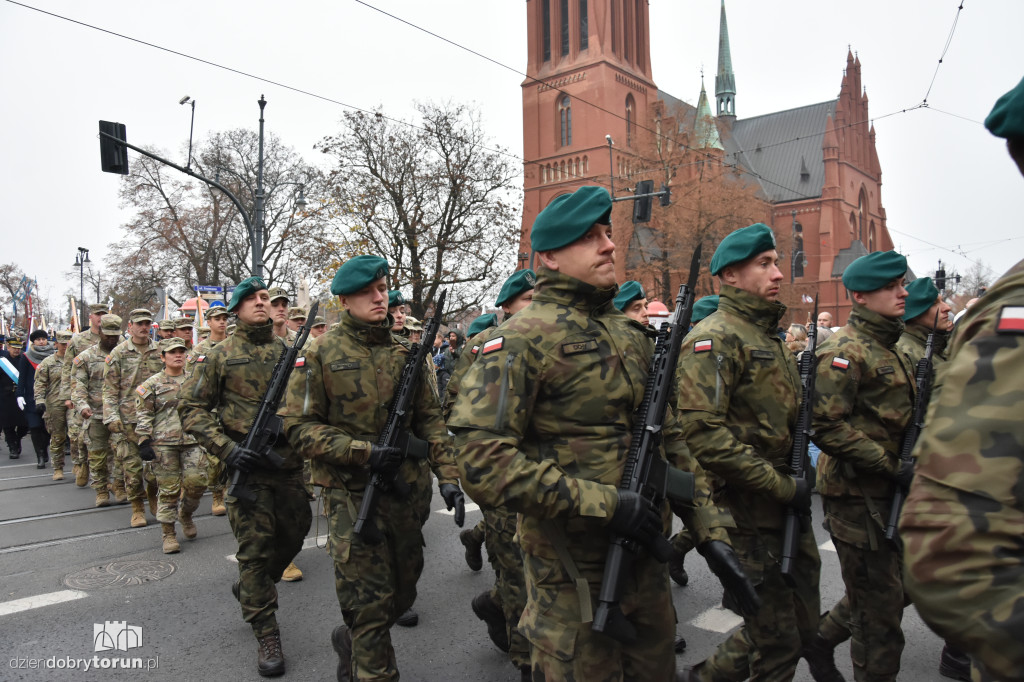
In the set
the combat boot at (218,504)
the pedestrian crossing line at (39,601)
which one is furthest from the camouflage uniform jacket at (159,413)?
the pedestrian crossing line at (39,601)

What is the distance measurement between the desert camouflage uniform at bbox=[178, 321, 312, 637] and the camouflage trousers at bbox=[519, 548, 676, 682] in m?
2.70

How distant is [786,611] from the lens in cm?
328

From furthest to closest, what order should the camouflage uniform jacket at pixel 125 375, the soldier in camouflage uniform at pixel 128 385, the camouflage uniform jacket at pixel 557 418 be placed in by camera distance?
1. the camouflage uniform jacket at pixel 125 375
2. the soldier in camouflage uniform at pixel 128 385
3. the camouflage uniform jacket at pixel 557 418

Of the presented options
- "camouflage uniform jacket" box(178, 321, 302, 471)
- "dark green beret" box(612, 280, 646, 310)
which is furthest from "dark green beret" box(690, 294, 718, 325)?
"camouflage uniform jacket" box(178, 321, 302, 471)

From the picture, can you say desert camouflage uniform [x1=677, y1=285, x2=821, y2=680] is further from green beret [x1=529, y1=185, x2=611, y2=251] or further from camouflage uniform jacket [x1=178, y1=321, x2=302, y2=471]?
camouflage uniform jacket [x1=178, y1=321, x2=302, y2=471]

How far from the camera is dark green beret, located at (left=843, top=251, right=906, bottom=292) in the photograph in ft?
13.3

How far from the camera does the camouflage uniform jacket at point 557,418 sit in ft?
7.57

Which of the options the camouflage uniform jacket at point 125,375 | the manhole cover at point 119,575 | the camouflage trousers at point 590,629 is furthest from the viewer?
the camouflage uniform jacket at point 125,375

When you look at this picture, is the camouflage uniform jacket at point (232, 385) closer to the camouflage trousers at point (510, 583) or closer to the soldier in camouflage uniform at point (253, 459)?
the soldier in camouflage uniform at point (253, 459)

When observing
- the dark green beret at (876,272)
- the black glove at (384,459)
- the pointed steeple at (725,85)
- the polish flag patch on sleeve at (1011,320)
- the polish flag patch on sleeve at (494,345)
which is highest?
the pointed steeple at (725,85)

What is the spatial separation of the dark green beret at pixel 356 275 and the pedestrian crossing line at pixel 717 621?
10.9ft

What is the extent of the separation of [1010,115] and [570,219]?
158 centimetres

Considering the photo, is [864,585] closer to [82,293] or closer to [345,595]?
[345,595]

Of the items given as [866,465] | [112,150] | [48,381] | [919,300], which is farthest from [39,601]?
[112,150]
